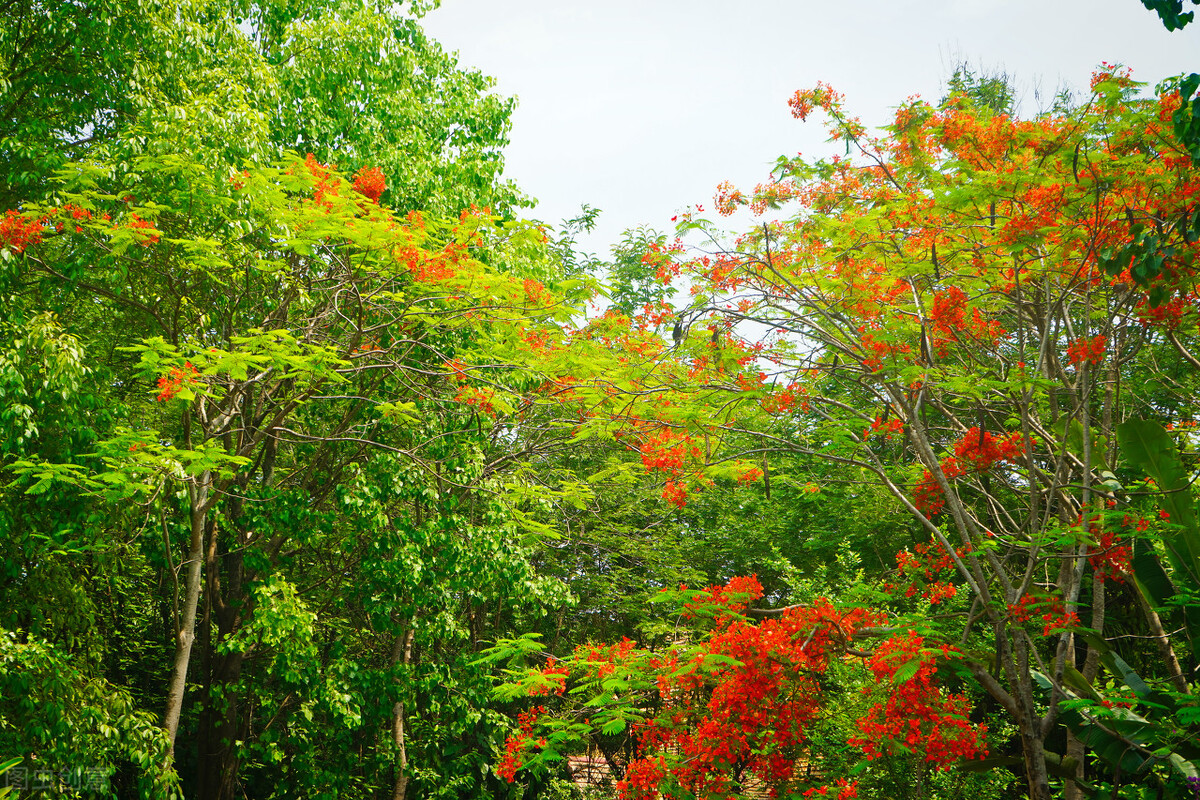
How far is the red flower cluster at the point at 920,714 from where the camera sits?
483 centimetres

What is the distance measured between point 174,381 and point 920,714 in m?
5.32

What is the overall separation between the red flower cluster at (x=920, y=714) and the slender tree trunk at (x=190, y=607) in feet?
18.1

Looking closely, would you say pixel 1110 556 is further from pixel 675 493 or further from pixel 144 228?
pixel 144 228

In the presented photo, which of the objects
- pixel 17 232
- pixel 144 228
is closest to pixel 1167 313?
pixel 144 228

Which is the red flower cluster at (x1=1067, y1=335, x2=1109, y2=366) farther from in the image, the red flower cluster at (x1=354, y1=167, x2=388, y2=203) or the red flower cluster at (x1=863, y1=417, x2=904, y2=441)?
the red flower cluster at (x1=354, y1=167, x2=388, y2=203)

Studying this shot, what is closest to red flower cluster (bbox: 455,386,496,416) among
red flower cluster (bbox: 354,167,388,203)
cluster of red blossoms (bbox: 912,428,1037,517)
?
red flower cluster (bbox: 354,167,388,203)

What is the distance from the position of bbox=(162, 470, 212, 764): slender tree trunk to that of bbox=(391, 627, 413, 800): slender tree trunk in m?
→ 2.56

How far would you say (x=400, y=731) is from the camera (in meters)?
9.87

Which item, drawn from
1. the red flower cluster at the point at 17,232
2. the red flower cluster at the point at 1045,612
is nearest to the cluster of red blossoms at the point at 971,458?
the red flower cluster at the point at 1045,612

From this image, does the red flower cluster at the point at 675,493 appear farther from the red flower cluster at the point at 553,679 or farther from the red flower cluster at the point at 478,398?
the red flower cluster at the point at 478,398

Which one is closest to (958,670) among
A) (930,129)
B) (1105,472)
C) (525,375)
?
(1105,472)

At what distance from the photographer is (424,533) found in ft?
25.5

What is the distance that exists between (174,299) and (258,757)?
6.97 meters

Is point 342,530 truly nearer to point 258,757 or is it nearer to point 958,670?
point 258,757
